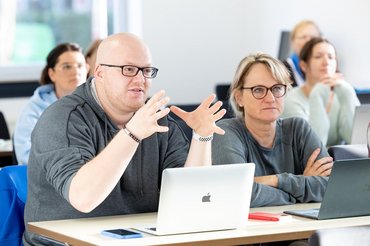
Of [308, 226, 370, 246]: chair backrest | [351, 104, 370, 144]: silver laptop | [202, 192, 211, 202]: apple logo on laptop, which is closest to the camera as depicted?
[308, 226, 370, 246]: chair backrest

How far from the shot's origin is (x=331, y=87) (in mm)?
6332

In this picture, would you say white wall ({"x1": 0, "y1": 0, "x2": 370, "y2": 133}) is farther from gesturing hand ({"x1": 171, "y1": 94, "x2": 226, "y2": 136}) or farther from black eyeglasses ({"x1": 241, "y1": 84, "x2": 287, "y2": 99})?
gesturing hand ({"x1": 171, "y1": 94, "x2": 226, "y2": 136})

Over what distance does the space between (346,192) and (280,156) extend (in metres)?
0.76

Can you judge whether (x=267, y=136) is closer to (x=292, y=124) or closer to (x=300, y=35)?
(x=292, y=124)

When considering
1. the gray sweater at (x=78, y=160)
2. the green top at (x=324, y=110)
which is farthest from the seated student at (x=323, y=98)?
the gray sweater at (x=78, y=160)

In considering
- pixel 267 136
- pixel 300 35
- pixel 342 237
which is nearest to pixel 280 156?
pixel 267 136

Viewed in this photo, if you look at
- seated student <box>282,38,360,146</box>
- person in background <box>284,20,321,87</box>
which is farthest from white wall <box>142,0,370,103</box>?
seated student <box>282,38,360,146</box>

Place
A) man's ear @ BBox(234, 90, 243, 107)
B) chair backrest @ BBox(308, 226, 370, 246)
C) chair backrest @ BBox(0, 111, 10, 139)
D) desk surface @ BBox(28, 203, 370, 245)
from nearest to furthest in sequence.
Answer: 1. chair backrest @ BBox(308, 226, 370, 246)
2. desk surface @ BBox(28, 203, 370, 245)
3. man's ear @ BBox(234, 90, 243, 107)
4. chair backrest @ BBox(0, 111, 10, 139)

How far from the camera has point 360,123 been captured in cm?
497

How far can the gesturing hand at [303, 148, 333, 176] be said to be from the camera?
4.05 metres

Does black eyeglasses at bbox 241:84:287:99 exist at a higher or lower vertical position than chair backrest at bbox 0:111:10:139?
higher

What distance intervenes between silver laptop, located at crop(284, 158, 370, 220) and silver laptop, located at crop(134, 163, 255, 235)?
33cm

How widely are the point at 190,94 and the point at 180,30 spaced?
2.04ft

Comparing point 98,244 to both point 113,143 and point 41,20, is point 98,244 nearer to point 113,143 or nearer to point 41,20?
point 113,143
